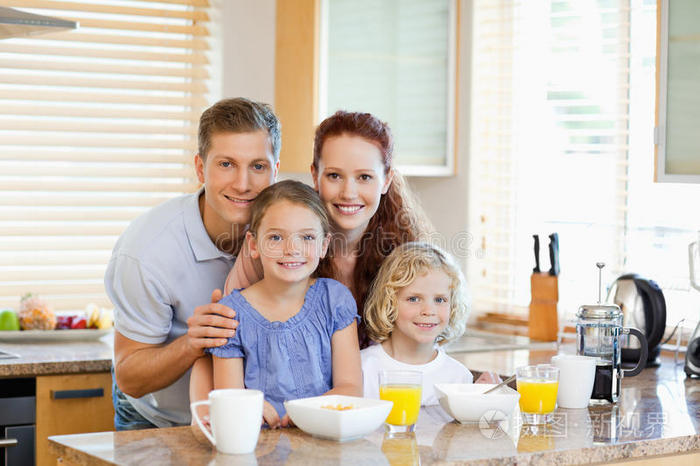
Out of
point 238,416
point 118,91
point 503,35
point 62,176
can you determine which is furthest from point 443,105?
point 238,416

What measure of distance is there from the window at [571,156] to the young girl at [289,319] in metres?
1.41

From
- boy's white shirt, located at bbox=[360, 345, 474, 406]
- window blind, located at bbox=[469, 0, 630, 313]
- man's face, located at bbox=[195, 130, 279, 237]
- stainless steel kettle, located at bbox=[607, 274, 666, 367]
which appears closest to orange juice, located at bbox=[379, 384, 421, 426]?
boy's white shirt, located at bbox=[360, 345, 474, 406]

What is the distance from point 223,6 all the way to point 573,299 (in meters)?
1.66

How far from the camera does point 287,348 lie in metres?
1.88

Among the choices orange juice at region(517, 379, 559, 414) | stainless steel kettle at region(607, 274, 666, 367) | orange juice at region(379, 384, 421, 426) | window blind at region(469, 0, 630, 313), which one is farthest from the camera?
window blind at region(469, 0, 630, 313)

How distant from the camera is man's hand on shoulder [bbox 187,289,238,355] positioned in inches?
71.7

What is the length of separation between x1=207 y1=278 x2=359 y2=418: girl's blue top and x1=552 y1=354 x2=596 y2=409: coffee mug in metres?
0.46

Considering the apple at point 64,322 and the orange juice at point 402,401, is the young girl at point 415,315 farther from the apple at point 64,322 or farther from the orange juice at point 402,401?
the apple at point 64,322

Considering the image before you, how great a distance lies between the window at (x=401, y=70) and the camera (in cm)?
321

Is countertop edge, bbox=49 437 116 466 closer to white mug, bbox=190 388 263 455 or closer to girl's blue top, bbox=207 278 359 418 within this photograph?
white mug, bbox=190 388 263 455

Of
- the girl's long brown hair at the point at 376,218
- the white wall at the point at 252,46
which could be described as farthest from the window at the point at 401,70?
the girl's long brown hair at the point at 376,218

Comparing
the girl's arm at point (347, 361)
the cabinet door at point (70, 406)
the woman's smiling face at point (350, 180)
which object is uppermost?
the woman's smiling face at point (350, 180)

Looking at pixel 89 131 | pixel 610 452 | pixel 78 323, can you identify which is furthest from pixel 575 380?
pixel 89 131

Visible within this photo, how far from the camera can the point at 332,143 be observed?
2.13m
